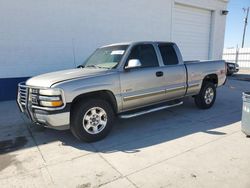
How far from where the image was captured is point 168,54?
5332mm

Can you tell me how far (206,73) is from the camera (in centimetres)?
599

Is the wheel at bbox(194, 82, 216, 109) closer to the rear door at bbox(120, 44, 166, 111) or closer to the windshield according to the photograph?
the rear door at bbox(120, 44, 166, 111)

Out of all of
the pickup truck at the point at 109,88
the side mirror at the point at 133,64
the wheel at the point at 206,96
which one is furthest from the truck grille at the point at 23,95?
the wheel at the point at 206,96

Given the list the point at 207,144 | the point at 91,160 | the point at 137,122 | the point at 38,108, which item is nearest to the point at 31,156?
the point at 38,108

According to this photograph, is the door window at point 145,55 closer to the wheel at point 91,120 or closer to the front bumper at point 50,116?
the wheel at point 91,120

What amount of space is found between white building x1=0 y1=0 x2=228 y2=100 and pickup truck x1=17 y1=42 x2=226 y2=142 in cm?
374

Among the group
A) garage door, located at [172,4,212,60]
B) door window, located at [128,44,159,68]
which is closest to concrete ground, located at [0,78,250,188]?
door window, located at [128,44,159,68]

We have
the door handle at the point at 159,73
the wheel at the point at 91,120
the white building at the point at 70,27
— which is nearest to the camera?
the wheel at the point at 91,120

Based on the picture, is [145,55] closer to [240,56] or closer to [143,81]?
[143,81]

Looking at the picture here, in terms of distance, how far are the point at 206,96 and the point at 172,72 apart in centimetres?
172

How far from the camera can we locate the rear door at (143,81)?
4.39 meters

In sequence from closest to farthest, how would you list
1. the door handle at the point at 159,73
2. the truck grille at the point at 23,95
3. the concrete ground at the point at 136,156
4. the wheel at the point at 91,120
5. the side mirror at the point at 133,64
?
the concrete ground at the point at 136,156 < the wheel at the point at 91,120 < the truck grille at the point at 23,95 < the side mirror at the point at 133,64 < the door handle at the point at 159,73

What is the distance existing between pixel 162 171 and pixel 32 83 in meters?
2.86

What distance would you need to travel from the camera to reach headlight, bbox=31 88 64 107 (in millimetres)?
3588
